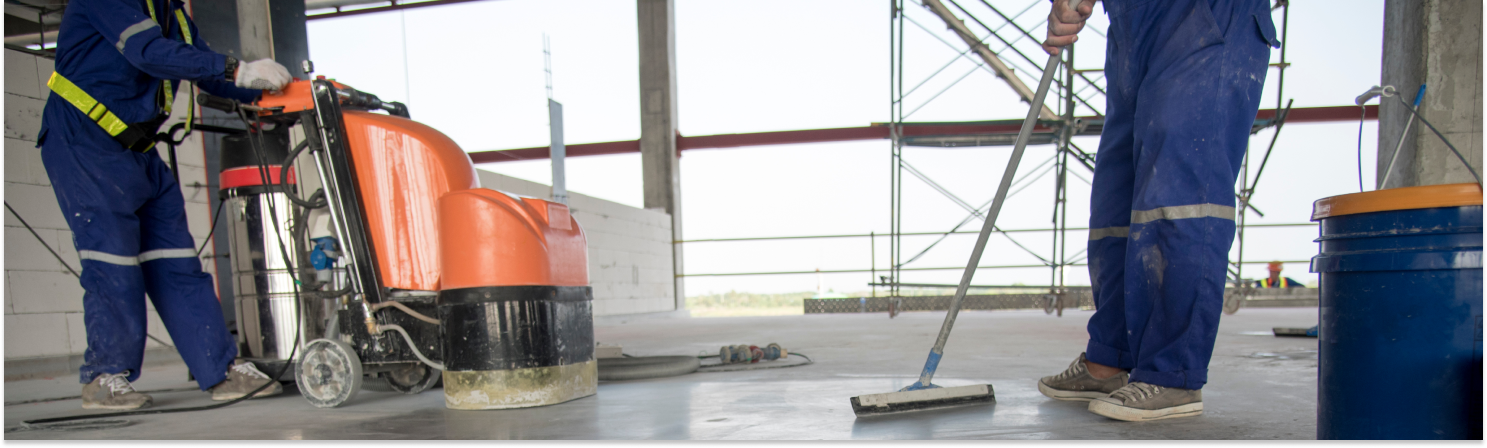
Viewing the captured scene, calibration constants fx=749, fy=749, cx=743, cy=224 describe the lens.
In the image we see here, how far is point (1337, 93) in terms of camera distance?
10008 millimetres

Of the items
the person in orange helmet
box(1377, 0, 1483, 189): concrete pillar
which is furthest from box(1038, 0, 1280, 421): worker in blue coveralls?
the person in orange helmet

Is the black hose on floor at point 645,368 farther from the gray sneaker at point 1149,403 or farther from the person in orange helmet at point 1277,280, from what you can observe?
the person in orange helmet at point 1277,280

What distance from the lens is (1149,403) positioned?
55.4 inches

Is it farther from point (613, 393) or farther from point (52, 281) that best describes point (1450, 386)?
point (52, 281)

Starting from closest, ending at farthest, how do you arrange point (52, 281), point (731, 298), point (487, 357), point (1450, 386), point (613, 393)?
point (1450, 386), point (487, 357), point (613, 393), point (52, 281), point (731, 298)

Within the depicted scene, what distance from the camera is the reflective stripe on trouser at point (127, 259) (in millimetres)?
2002

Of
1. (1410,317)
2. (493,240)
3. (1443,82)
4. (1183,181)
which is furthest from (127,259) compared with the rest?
(1443,82)

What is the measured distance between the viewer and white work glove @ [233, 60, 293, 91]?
1819mm

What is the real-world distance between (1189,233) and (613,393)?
139cm

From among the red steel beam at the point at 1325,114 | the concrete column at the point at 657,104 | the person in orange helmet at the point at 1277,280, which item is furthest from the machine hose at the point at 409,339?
the red steel beam at the point at 1325,114

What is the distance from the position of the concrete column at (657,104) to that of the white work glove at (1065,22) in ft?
29.6

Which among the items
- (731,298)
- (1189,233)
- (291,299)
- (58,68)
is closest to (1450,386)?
(1189,233)

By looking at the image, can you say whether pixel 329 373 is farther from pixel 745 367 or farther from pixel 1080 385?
pixel 1080 385

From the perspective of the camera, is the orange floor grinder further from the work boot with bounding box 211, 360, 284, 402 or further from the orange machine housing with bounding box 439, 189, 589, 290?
the work boot with bounding box 211, 360, 284, 402
